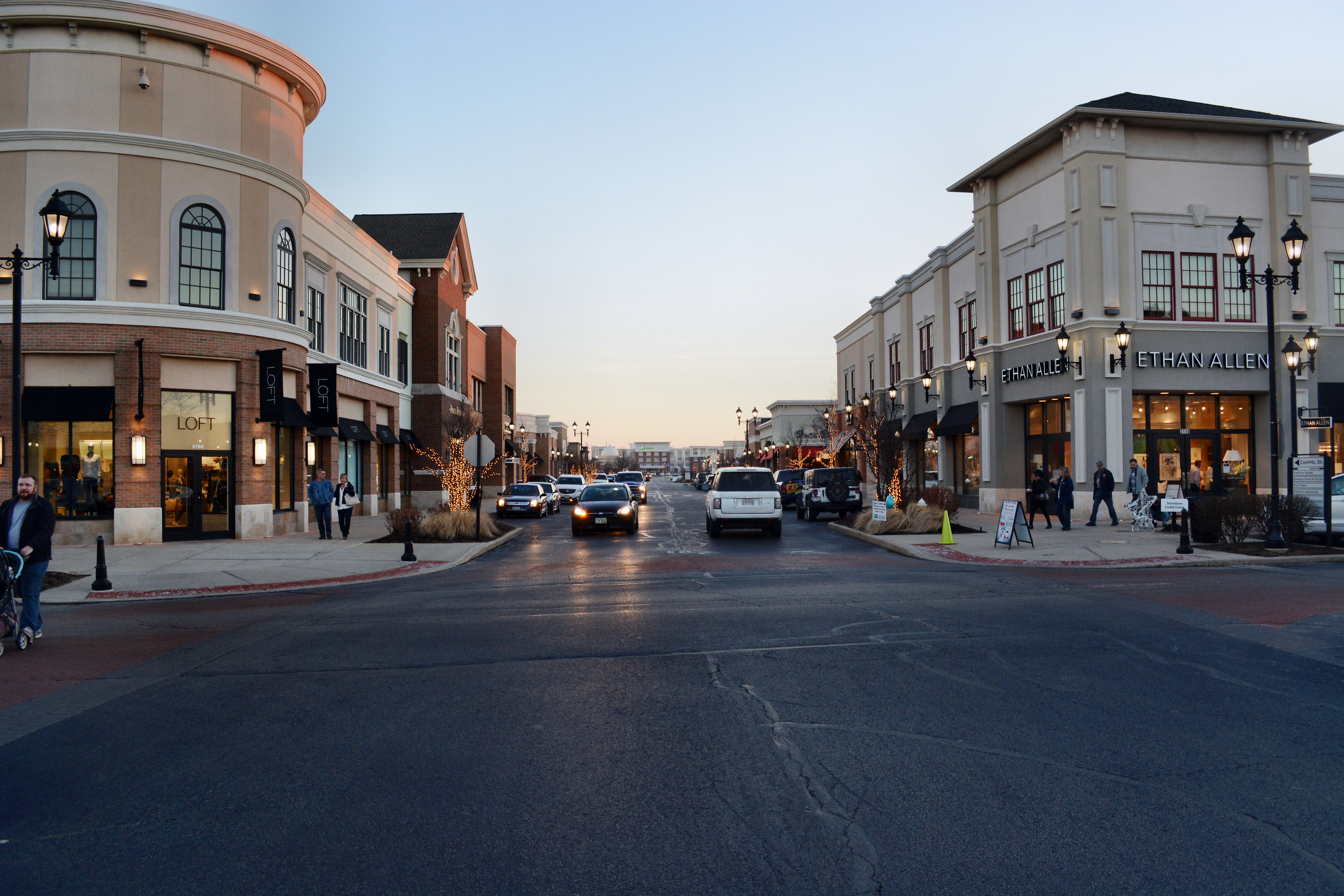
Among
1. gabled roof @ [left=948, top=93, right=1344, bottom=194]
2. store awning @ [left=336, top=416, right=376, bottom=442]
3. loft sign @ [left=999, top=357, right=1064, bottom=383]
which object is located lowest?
store awning @ [left=336, top=416, right=376, bottom=442]

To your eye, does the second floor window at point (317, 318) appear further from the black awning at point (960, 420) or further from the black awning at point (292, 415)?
the black awning at point (960, 420)

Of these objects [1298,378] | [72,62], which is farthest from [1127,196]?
[72,62]

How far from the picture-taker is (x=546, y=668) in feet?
26.6

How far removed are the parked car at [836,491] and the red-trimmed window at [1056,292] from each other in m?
8.33

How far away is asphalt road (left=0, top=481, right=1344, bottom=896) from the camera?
159 inches

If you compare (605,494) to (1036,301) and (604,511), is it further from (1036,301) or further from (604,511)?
(1036,301)

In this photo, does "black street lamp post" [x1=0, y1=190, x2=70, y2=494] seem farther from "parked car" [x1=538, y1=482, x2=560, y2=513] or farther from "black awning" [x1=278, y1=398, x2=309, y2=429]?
A: "parked car" [x1=538, y1=482, x2=560, y2=513]

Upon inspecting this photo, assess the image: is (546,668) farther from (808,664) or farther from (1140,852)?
(1140,852)

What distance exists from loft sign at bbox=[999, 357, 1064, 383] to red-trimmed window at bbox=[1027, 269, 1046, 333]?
1.23m

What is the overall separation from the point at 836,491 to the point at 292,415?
691 inches

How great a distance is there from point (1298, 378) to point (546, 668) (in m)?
30.4

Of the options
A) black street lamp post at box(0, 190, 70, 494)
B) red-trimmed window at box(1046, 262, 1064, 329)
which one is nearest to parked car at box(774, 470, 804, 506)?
red-trimmed window at box(1046, 262, 1064, 329)

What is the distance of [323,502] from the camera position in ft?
78.7

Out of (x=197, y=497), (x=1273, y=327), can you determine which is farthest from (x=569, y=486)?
(x=1273, y=327)
